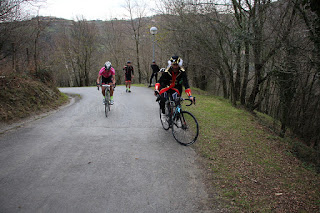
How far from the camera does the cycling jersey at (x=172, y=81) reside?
528 centimetres

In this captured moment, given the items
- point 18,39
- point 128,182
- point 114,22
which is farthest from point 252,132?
point 114,22

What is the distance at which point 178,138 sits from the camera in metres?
5.31

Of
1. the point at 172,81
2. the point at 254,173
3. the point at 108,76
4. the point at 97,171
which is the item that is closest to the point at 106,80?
the point at 108,76

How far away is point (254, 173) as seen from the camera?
13.0 feet

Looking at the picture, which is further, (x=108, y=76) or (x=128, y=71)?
(x=128, y=71)

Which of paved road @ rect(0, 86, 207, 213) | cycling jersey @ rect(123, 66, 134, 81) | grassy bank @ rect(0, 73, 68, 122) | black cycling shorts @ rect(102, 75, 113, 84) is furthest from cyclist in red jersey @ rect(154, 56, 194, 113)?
cycling jersey @ rect(123, 66, 134, 81)

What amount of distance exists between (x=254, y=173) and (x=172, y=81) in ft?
9.37

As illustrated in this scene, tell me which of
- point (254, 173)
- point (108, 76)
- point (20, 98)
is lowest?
point (254, 173)

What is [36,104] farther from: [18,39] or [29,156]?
[29,156]

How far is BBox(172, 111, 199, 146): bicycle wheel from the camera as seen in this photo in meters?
4.98

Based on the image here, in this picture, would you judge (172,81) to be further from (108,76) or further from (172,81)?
(108,76)

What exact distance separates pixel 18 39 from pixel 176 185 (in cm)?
1043

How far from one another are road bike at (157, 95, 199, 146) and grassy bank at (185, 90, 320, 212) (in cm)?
36

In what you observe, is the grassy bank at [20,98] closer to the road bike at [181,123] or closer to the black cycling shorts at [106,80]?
the black cycling shorts at [106,80]
